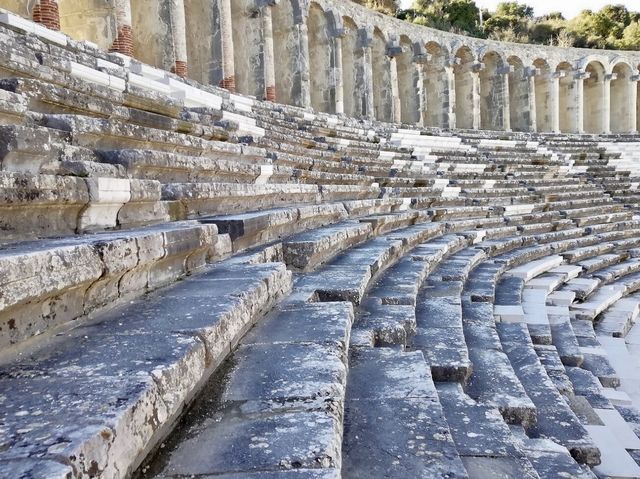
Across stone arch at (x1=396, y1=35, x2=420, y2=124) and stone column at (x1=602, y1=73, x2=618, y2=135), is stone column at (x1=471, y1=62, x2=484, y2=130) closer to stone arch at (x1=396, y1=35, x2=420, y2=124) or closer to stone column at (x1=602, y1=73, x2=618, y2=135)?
stone arch at (x1=396, y1=35, x2=420, y2=124)

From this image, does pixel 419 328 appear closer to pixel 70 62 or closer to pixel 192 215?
pixel 192 215

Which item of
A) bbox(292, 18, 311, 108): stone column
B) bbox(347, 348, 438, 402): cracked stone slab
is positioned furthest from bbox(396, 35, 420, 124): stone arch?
bbox(347, 348, 438, 402): cracked stone slab

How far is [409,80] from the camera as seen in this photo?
20766 mm

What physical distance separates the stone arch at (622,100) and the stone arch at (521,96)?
496 cm

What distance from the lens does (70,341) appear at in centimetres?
197

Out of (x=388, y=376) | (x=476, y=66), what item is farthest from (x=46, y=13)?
(x=476, y=66)

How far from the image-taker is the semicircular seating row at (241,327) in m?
1.62

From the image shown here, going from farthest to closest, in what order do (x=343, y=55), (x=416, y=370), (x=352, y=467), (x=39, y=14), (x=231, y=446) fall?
(x=343, y=55), (x=39, y=14), (x=416, y=370), (x=352, y=467), (x=231, y=446)

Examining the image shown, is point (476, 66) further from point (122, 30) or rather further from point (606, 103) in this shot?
point (122, 30)

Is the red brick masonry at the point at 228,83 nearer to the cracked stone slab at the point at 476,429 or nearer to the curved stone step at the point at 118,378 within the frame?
the curved stone step at the point at 118,378

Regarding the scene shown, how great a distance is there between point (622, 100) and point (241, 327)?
96.4 ft

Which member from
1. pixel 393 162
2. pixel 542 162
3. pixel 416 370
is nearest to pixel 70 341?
pixel 416 370

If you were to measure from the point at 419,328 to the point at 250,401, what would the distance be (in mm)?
2241

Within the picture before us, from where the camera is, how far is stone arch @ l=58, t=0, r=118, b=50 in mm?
10672
